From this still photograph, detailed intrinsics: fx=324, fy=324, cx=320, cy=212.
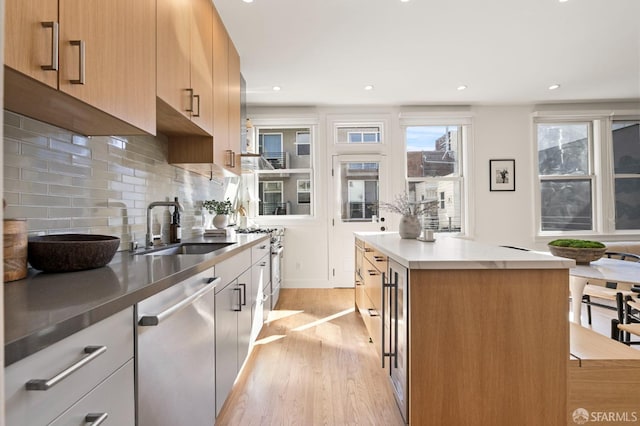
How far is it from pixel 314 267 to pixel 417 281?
343cm

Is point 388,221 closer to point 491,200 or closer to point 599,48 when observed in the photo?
point 491,200

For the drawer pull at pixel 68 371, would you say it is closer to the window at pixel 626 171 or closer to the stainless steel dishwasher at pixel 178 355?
the stainless steel dishwasher at pixel 178 355

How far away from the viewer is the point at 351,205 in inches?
189

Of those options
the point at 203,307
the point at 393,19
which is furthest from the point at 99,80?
the point at 393,19

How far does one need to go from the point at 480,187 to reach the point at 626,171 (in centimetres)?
217

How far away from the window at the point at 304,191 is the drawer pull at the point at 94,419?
13.8ft

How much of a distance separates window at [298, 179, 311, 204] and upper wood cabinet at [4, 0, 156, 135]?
343 centimetres

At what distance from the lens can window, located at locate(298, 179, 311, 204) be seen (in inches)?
191

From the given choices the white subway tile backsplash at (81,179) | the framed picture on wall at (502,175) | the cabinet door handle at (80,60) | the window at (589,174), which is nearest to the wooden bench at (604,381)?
the cabinet door handle at (80,60)

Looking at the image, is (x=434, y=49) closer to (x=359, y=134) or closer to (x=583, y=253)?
(x=359, y=134)

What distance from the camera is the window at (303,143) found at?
4840 millimetres

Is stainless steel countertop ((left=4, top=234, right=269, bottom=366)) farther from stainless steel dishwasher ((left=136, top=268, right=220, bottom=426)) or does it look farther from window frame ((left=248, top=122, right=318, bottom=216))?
window frame ((left=248, top=122, right=318, bottom=216))

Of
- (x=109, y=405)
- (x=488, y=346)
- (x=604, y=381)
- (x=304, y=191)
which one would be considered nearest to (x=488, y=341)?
(x=488, y=346)

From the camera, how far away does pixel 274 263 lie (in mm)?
3619
